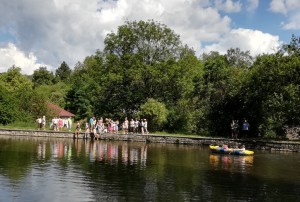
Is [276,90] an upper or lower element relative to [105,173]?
upper

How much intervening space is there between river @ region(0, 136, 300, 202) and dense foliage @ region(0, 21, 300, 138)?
39.0 ft

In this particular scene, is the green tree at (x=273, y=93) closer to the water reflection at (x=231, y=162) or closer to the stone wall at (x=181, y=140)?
the stone wall at (x=181, y=140)

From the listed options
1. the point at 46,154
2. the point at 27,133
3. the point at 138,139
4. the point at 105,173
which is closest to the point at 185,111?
the point at 138,139

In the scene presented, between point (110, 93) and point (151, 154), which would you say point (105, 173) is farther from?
point (110, 93)

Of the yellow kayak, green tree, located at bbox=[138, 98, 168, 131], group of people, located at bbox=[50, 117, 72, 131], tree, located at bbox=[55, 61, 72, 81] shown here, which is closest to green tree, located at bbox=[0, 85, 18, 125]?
group of people, located at bbox=[50, 117, 72, 131]

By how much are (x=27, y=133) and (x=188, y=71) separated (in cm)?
2083

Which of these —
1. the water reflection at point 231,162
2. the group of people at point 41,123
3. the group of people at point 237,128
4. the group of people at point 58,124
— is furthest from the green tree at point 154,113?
the water reflection at point 231,162

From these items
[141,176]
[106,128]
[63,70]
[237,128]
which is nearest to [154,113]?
[106,128]

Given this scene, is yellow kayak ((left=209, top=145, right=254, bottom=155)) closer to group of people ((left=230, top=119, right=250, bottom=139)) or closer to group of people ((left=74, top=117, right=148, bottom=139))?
group of people ((left=230, top=119, right=250, bottom=139))

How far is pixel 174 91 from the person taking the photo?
168 feet

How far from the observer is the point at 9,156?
2539 cm

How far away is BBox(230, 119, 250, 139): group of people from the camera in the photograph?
4038cm

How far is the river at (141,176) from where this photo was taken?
52.5 ft

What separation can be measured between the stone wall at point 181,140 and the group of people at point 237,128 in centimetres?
295
